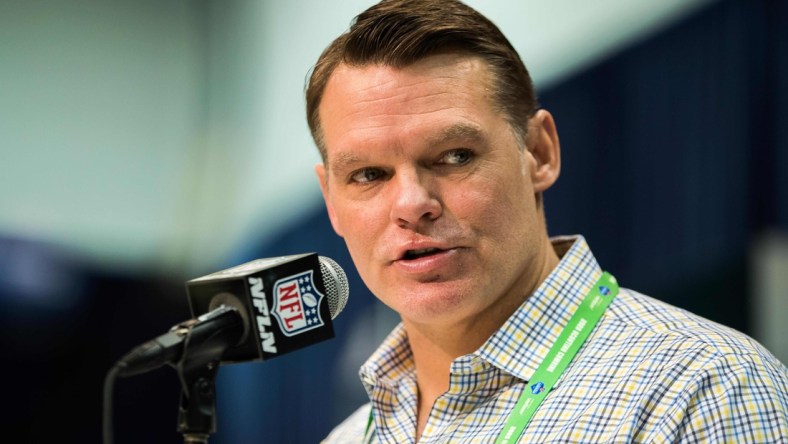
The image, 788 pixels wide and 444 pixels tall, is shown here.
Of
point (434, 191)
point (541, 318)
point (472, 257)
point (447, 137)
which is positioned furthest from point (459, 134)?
point (541, 318)

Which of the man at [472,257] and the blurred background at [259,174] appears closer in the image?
the man at [472,257]

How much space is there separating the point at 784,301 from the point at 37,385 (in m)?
2.81

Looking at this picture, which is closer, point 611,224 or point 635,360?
point 635,360

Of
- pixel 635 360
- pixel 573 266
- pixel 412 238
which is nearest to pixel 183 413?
pixel 412 238

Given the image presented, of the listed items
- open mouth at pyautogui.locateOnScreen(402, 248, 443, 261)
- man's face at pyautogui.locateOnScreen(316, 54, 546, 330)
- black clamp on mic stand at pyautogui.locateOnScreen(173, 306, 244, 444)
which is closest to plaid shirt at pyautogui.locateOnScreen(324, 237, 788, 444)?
man's face at pyautogui.locateOnScreen(316, 54, 546, 330)

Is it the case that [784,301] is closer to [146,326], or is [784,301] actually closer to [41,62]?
[146,326]

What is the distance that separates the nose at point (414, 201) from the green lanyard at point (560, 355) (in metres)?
0.38

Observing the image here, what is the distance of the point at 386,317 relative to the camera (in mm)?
3389

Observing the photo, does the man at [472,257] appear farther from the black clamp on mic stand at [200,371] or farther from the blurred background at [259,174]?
the blurred background at [259,174]

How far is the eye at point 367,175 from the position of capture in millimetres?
1869

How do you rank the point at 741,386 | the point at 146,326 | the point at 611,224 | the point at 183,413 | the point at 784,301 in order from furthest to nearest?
the point at 146,326, the point at 611,224, the point at 784,301, the point at 741,386, the point at 183,413

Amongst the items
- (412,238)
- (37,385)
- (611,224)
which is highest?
(412,238)

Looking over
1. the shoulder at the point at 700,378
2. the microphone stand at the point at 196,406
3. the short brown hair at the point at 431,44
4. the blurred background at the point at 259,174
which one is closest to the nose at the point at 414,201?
the short brown hair at the point at 431,44

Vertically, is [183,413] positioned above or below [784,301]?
above
